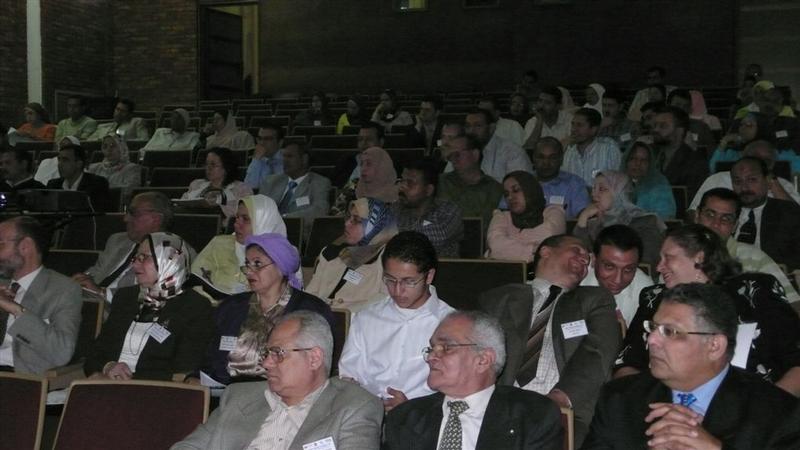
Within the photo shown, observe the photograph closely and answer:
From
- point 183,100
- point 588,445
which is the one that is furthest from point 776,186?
point 183,100

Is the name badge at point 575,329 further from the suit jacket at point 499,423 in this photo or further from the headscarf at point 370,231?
the headscarf at point 370,231

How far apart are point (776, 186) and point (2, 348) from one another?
4.09m

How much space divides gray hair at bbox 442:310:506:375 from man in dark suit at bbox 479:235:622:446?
60 cm

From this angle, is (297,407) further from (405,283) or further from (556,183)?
(556,183)

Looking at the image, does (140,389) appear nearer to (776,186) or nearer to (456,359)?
(456,359)

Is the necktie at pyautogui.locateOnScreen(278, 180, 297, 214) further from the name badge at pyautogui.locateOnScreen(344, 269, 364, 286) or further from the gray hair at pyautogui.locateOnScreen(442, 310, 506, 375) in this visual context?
the gray hair at pyautogui.locateOnScreen(442, 310, 506, 375)

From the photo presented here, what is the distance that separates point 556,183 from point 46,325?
10.7ft

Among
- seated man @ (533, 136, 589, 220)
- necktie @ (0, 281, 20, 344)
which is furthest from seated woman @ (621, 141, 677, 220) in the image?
necktie @ (0, 281, 20, 344)

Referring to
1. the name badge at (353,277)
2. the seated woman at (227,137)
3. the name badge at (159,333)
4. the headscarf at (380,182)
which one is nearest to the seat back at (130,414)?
the name badge at (159,333)

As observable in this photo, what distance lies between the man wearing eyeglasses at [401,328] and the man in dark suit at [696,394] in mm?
1068

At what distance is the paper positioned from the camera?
280cm

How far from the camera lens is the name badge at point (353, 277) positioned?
4410 mm

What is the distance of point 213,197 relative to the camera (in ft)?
20.4

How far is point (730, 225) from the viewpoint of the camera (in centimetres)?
385
